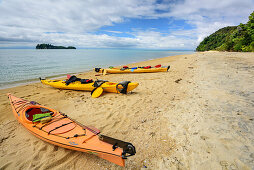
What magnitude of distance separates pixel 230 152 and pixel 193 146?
2.16ft

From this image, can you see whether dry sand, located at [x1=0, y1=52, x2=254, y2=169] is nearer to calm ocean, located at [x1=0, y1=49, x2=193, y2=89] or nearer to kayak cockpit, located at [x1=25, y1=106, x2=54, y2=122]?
kayak cockpit, located at [x1=25, y1=106, x2=54, y2=122]

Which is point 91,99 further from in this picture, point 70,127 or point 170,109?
point 170,109

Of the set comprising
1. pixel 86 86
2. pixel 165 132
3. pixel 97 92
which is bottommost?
pixel 165 132

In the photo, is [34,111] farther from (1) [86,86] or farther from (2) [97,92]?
(1) [86,86]

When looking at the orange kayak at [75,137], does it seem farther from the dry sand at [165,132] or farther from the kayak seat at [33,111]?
the dry sand at [165,132]

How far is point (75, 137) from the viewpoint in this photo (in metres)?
3.01

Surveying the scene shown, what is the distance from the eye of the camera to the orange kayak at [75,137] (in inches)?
92.1

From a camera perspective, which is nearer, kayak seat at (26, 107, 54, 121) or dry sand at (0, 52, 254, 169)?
dry sand at (0, 52, 254, 169)

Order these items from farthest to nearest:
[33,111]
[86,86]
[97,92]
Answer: [86,86]
[97,92]
[33,111]

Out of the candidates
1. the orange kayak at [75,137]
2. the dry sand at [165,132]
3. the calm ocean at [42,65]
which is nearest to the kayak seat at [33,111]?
the orange kayak at [75,137]

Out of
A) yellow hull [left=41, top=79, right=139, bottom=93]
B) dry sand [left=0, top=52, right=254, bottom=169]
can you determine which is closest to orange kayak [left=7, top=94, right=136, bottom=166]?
dry sand [left=0, top=52, right=254, bottom=169]

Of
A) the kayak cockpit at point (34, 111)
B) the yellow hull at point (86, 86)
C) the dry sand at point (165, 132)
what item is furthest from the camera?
the yellow hull at point (86, 86)

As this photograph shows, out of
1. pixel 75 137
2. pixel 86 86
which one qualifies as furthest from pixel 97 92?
pixel 75 137

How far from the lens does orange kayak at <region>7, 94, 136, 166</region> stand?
2340 mm
